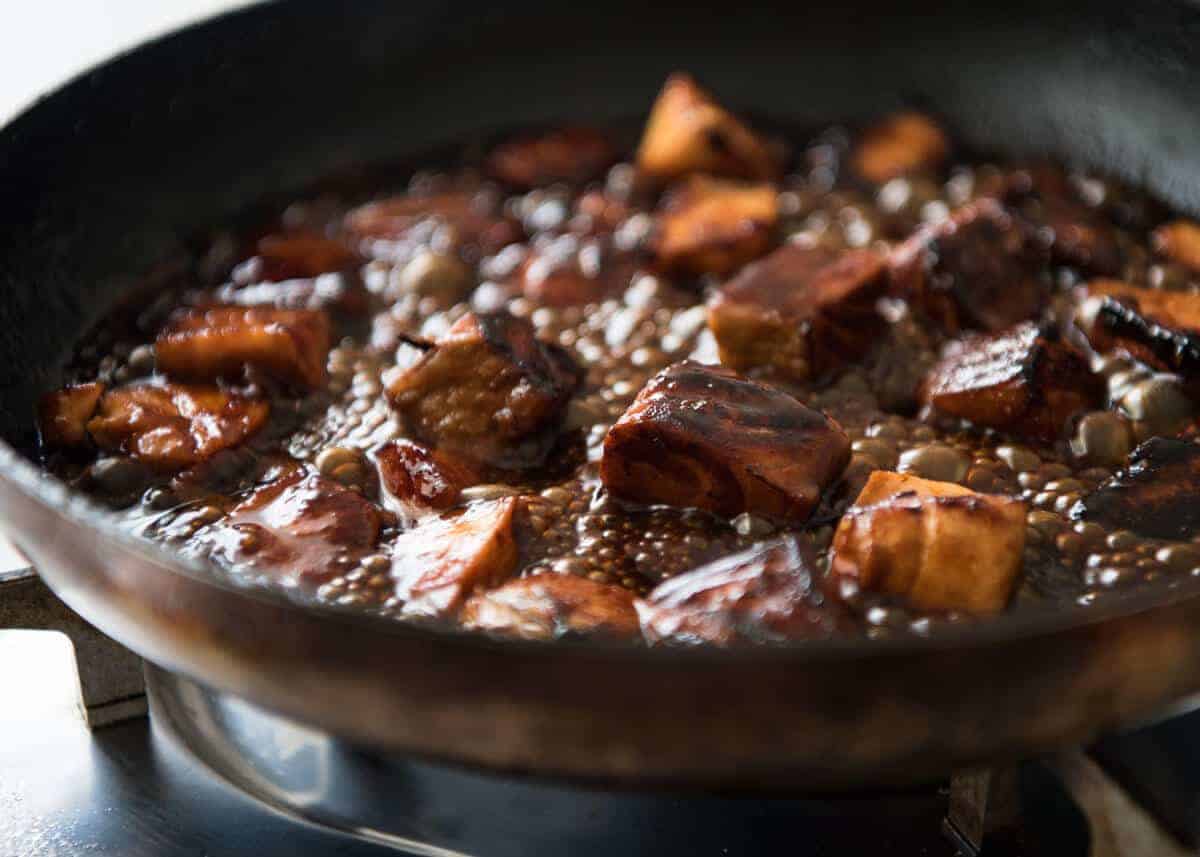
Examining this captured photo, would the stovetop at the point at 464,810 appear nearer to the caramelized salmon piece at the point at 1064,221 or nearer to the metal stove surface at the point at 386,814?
the metal stove surface at the point at 386,814

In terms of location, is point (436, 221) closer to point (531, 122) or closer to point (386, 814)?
point (531, 122)

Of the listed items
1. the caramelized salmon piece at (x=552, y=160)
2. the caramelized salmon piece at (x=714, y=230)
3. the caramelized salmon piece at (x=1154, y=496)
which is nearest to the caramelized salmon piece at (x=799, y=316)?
the caramelized salmon piece at (x=714, y=230)

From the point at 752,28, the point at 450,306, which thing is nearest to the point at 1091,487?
the point at 450,306

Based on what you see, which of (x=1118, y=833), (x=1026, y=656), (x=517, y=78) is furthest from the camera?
(x=517, y=78)

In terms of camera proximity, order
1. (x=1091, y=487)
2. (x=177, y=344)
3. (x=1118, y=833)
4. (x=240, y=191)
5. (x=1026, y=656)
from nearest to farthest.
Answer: (x=1026, y=656) < (x=1118, y=833) < (x=1091, y=487) < (x=177, y=344) < (x=240, y=191)

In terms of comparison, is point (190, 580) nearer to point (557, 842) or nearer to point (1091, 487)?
point (557, 842)

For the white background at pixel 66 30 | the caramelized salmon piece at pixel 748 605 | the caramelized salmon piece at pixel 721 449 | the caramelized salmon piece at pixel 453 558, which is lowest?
the caramelized salmon piece at pixel 748 605

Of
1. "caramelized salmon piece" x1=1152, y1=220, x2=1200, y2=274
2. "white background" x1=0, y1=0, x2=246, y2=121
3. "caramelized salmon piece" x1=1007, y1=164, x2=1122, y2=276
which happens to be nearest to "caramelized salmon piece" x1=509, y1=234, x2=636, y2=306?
"caramelized salmon piece" x1=1007, y1=164, x2=1122, y2=276
